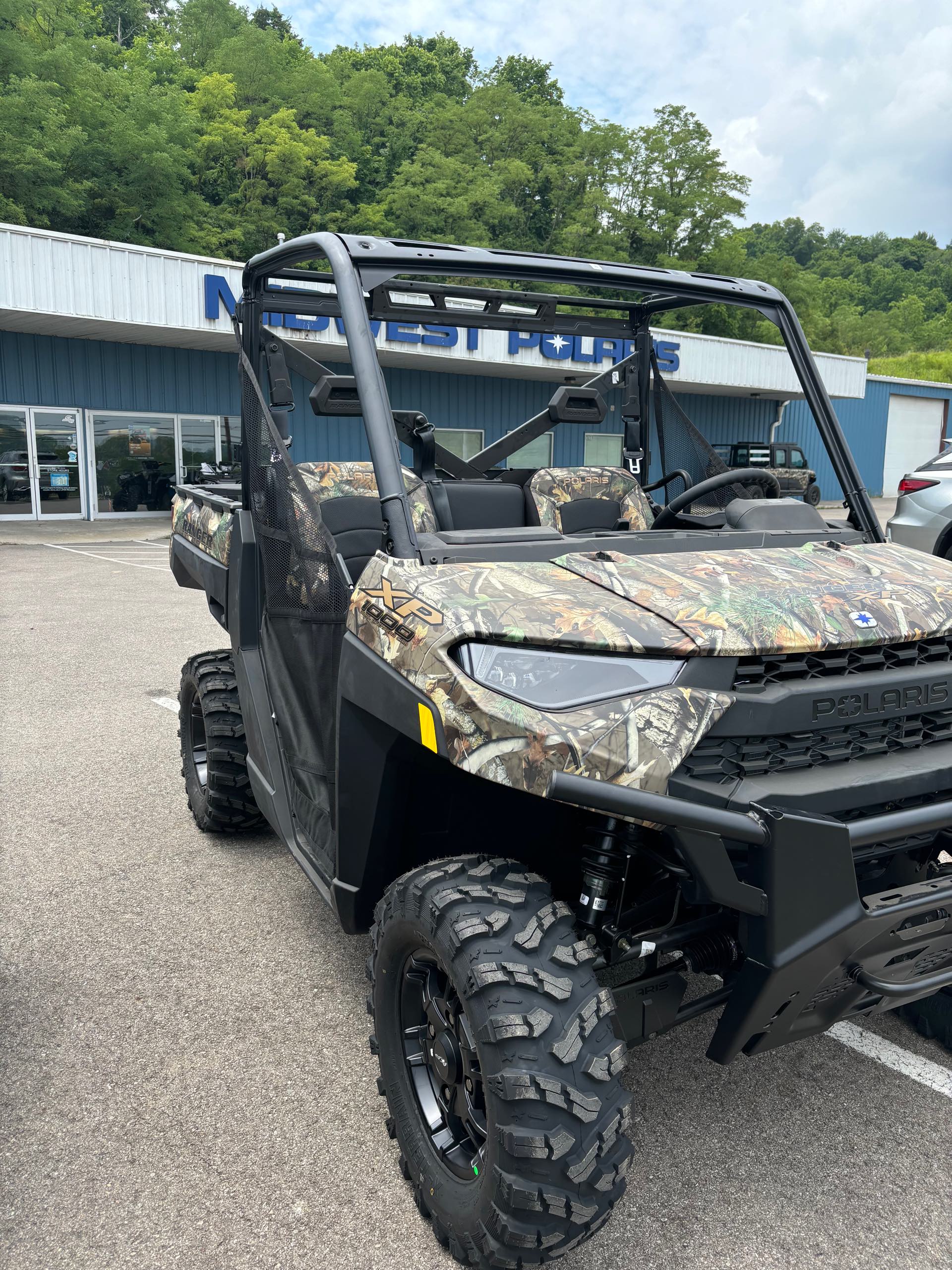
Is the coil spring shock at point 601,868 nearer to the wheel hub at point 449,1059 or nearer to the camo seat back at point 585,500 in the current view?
the wheel hub at point 449,1059

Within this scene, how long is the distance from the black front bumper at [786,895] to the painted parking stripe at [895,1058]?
931 millimetres

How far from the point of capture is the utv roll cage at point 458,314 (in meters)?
2.37

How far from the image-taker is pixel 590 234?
5112cm

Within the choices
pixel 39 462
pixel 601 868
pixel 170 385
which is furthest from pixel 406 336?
pixel 601 868

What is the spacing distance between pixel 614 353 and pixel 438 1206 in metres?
3.35

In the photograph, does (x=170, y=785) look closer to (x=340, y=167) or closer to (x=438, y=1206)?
(x=438, y=1206)

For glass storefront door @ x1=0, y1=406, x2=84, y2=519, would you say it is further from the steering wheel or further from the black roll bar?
the black roll bar

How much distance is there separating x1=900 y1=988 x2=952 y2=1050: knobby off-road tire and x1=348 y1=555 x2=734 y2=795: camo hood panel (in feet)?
5.39

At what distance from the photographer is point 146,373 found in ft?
67.5

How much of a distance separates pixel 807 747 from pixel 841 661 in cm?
21

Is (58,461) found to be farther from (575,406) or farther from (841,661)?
(841,661)

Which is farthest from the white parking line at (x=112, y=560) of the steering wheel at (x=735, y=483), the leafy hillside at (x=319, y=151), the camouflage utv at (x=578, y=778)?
the leafy hillside at (x=319, y=151)

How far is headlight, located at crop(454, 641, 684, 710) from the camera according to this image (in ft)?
5.98

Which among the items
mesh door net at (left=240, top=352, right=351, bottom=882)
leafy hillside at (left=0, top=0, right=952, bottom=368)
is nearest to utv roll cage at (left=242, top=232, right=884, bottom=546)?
mesh door net at (left=240, top=352, right=351, bottom=882)
